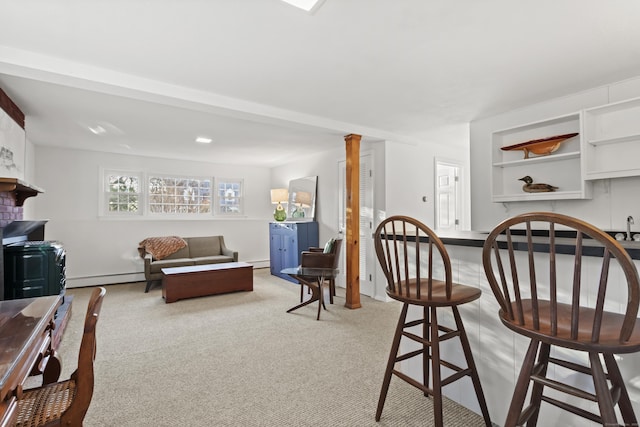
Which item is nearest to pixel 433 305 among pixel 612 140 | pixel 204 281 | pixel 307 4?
pixel 307 4

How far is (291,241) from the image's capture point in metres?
5.53

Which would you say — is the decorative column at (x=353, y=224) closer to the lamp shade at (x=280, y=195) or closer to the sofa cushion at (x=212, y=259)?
the lamp shade at (x=280, y=195)

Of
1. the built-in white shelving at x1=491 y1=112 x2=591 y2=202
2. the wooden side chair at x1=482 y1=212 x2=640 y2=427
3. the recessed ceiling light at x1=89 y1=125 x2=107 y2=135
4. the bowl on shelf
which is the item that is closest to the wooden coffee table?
the recessed ceiling light at x1=89 y1=125 x2=107 y2=135

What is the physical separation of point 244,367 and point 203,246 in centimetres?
390

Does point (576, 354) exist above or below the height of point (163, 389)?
above

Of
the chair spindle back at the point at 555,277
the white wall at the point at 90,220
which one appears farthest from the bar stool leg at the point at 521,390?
the white wall at the point at 90,220

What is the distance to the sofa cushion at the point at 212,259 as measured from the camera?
540cm

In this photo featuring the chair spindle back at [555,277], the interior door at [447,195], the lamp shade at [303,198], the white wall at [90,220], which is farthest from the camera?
the lamp shade at [303,198]

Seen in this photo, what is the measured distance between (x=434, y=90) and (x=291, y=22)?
1.61 metres

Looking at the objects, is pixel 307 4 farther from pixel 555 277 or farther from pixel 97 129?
pixel 97 129

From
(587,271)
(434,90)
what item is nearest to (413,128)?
(434,90)

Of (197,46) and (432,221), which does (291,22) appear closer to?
(197,46)

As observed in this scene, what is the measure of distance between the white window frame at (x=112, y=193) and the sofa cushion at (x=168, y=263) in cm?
117

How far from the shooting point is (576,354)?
4.81 feet
